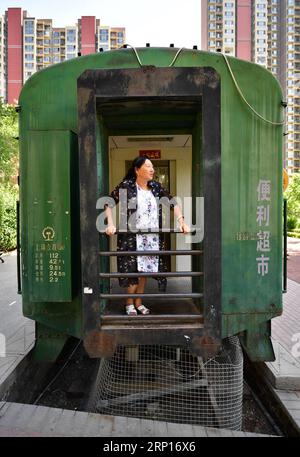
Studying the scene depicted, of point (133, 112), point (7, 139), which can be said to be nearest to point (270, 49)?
point (7, 139)

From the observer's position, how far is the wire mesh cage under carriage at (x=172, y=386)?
3.95 meters

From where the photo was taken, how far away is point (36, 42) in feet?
264

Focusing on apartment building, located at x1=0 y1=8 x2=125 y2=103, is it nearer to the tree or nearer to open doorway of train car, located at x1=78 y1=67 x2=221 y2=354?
the tree

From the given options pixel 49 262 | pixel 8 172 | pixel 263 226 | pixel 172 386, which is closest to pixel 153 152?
pixel 263 226

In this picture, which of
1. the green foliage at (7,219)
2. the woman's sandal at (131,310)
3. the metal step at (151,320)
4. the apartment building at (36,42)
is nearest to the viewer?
the metal step at (151,320)

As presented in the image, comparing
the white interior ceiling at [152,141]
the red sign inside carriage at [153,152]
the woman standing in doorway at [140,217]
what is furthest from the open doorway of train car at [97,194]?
the red sign inside carriage at [153,152]

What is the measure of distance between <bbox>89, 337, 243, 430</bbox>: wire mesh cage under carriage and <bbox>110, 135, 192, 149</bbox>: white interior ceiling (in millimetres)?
2681

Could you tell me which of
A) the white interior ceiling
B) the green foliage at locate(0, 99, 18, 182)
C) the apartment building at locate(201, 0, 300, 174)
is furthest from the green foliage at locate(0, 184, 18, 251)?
the apartment building at locate(201, 0, 300, 174)

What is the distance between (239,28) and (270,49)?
12.9m

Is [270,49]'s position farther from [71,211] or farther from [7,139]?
[71,211]

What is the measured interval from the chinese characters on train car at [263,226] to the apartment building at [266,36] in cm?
8288

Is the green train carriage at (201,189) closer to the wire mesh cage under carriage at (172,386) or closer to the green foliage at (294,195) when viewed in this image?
the wire mesh cage under carriage at (172,386)

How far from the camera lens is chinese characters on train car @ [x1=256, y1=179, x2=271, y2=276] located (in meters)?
3.73
